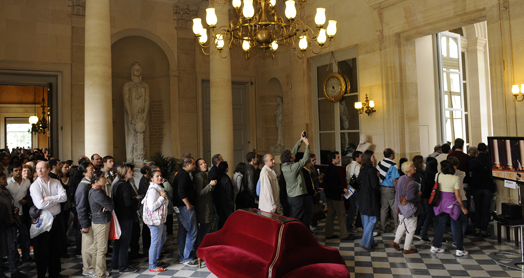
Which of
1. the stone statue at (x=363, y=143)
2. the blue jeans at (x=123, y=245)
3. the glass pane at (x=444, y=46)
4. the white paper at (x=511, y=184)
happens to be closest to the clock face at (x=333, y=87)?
the stone statue at (x=363, y=143)

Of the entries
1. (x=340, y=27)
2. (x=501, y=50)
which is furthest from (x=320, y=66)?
(x=501, y=50)

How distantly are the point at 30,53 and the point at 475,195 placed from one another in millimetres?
12189

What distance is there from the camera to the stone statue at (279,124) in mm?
14609

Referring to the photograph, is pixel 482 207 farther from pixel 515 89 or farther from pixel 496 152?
pixel 515 89

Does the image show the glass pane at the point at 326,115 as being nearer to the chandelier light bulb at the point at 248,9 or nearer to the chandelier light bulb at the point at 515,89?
the chandelier light bulb at the point at 515,89

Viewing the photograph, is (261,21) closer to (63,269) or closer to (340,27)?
(63,269)

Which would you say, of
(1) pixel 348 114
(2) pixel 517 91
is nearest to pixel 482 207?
(2) pixel 517 91

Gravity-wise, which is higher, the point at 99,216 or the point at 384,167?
the point at 384,167

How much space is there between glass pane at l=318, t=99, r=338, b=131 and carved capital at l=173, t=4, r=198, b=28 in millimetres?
5639

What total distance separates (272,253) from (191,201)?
2.03 metres

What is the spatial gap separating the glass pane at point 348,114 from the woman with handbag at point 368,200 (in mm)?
5136

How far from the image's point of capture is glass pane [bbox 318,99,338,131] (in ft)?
40.1

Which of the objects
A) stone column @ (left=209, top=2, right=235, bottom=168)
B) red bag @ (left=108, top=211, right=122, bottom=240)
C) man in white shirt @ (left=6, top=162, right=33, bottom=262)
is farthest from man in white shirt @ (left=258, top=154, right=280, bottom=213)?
stone column @ (left=209, top=2, right=235, bottom=168)

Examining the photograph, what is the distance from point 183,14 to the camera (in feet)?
46.2
